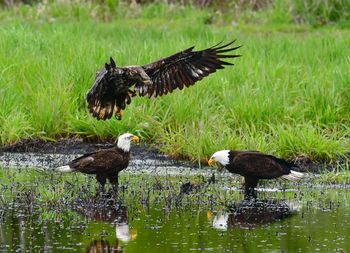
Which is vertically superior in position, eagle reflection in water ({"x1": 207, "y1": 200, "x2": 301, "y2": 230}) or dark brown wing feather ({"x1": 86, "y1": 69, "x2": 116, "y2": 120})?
dark brown wing feather ({"x1": 86, "y1": 69, "x2": 116, "y2": 120})

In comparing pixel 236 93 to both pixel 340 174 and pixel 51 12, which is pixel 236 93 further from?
pixel 51 12

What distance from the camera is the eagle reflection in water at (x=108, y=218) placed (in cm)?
770

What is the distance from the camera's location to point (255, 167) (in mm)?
10039

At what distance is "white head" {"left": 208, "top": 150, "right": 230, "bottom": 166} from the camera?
33.7 feet

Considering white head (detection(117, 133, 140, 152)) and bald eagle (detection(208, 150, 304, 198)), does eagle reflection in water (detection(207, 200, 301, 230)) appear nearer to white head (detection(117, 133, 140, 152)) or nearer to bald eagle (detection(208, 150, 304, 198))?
bald eagle (detection(208, 150, 304, 198))

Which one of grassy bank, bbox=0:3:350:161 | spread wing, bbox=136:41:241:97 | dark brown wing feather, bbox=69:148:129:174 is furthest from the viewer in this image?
grassy bank, bbox=0:3:350:161

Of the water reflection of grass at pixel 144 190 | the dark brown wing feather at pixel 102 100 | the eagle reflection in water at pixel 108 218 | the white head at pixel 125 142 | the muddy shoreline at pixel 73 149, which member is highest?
the dark brown wing feather at pixel 102 100

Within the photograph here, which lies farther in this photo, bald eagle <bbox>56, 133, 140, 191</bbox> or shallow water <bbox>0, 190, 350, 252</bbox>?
bald eagle <bbox>56, 133, 140, 191</bbox>

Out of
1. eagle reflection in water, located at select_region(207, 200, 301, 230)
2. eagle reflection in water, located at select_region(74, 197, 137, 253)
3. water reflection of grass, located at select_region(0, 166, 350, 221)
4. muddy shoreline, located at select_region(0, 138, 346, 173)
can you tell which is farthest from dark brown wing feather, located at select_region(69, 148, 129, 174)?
muddy shoreline, located at select_region(0, 138, 346, 173)

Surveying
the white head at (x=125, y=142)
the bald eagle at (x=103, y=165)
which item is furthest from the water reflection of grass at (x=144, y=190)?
the white head at (x=125, y=142)

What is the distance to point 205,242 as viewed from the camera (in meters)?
7.93

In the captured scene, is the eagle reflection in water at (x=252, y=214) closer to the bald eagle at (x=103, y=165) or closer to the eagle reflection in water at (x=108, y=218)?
the eagle reflection in water at (x=108, y=218)

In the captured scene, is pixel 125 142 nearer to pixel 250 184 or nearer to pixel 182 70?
pixel 182 70

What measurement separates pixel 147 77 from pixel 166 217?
1.75 metres
